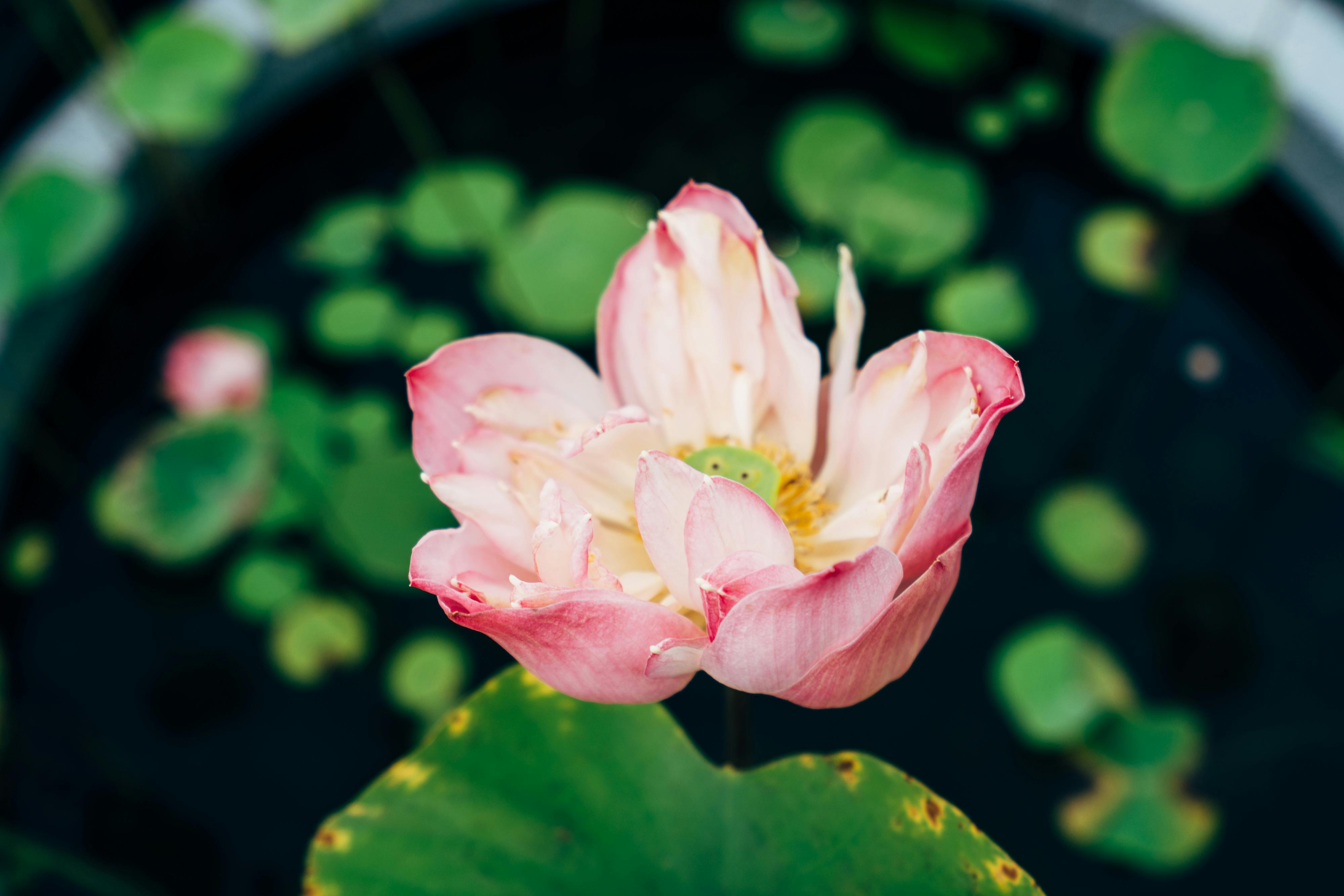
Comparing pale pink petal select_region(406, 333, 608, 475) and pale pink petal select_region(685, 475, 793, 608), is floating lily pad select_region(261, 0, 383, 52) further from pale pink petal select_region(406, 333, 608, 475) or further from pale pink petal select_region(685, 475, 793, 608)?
pale pink petal select_region(685, 475, 793, 608)

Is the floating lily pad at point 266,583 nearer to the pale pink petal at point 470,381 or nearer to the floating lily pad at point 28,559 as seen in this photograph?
the floating lily pad at point 28,559

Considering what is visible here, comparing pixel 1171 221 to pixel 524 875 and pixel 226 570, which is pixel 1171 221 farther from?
pixel 226 570

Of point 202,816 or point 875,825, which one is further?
point 202,816

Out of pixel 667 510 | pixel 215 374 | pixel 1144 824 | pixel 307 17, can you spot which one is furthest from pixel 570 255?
pixel 1144 824

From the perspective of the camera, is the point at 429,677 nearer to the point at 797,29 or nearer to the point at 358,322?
the point at 358,322

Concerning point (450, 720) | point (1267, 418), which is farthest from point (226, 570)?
point (1267, 418)

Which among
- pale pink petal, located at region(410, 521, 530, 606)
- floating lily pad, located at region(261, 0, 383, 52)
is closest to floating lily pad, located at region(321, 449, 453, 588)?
floating lily pad, located at region(261, 0, 383, 52)
